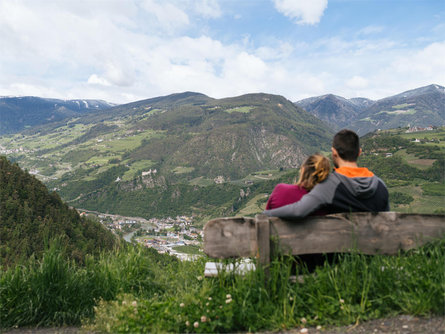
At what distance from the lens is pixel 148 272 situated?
4629 millimetres

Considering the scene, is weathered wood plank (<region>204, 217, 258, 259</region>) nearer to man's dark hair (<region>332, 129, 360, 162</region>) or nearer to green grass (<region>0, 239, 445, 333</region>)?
green grass (<region>0, 239, 445, 333</region>)

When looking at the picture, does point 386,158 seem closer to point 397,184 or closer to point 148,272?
point 397,184

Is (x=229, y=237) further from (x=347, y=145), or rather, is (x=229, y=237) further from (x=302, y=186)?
(x=347, y=145)

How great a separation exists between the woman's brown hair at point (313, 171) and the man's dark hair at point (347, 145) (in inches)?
10.8

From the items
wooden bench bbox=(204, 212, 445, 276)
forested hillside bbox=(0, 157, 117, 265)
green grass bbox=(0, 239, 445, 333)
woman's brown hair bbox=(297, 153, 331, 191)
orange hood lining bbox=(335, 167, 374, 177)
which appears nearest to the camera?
green grass bbox=(0, 239, 445, 333)

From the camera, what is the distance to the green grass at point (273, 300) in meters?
3.09

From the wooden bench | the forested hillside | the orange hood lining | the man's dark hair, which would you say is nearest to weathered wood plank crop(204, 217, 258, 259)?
the wooden bench

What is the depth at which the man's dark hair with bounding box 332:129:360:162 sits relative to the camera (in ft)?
12.2

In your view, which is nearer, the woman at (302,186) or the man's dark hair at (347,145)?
the woman at (302,186)

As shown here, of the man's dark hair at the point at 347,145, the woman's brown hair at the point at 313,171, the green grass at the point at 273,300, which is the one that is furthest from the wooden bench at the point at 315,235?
the man's dark hair at the point at 347,145

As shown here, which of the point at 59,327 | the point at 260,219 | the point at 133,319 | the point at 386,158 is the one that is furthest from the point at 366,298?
the point at 386,158

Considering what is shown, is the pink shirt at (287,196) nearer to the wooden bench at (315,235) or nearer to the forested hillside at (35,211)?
the wooden bench at (315,235)

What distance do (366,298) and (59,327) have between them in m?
3.76

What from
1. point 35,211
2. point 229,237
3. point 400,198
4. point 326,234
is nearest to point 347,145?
point 326,234
